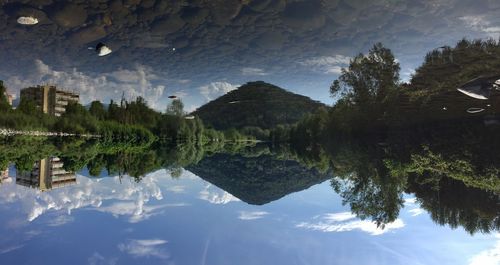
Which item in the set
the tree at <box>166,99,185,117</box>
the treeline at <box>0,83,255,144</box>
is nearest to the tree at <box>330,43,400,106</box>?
the treeline at <box>0,83,255,144</box>

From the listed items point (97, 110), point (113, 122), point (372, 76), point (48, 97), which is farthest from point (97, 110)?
point (48, 97)

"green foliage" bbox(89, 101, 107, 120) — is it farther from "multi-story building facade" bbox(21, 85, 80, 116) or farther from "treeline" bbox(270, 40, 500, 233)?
"multi-story building facade" bbox(21, 85, 80, 116)

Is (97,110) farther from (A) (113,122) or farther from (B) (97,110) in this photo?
(A) (113,122)

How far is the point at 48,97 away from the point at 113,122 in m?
85.7

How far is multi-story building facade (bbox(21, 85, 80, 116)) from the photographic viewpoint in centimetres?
13312

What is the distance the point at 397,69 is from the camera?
6178 cm

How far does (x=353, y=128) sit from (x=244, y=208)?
56.8 meters

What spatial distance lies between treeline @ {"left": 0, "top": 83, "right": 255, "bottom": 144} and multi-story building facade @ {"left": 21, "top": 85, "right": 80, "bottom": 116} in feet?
203

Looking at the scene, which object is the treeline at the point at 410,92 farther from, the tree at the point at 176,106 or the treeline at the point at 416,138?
the tree at the point at 176,106

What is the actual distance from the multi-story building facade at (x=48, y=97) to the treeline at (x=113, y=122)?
6185cm

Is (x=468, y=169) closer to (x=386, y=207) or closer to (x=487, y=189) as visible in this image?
(x=487, y=189)

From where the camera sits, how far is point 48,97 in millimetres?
138125

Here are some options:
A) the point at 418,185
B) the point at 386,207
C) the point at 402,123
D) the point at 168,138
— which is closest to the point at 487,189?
the point at 418,185

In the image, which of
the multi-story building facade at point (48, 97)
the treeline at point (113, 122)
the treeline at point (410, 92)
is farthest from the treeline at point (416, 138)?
the multi-story building facade at point (48, 97)
